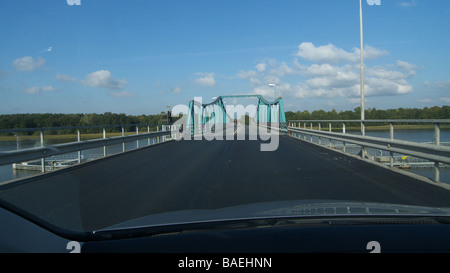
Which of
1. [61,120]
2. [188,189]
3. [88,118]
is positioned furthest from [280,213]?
[88,118]

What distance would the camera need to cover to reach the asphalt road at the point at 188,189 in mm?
5266

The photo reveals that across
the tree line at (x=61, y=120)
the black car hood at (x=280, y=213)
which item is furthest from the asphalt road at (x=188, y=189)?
the black car hood at (x=280, y=213)

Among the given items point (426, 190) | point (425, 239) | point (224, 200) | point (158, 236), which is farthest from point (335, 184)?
point (158, 236)

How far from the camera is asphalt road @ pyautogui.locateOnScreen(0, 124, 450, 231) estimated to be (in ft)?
17.3

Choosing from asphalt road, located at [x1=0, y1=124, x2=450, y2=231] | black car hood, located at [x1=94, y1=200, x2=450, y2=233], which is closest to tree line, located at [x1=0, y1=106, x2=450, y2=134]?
asphalt road, located at [x1=0, y1=124, x2=450, y2=231]

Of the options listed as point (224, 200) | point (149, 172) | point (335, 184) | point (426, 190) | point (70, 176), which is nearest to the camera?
point (224, 200)

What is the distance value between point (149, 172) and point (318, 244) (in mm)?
7045

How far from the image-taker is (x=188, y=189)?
6.69 meters

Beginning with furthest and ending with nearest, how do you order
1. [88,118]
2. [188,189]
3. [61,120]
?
[88,118], [61,120], [188,189]

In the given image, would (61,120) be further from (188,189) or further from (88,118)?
(188,189)

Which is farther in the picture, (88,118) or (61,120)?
(88,118)

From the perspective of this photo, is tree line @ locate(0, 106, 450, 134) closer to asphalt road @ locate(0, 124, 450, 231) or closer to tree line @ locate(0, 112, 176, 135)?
tree line @ locate(0, 112, 176, 135)

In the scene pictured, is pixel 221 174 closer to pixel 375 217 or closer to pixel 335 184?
pixel 335 184
